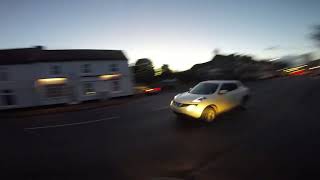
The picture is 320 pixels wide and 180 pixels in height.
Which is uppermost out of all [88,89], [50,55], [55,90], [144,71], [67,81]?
[50,55]

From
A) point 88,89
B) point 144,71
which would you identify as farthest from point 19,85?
point 144,71

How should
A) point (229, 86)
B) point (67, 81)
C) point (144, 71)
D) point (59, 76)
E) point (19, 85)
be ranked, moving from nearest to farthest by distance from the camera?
point (229, 86) → point (19, 85) → point (59, 76) → point (67, 81) → point (144, 71)

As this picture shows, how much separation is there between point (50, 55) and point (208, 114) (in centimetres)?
2717

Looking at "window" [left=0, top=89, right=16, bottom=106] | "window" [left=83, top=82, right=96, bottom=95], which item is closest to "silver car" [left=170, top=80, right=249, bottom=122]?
"window" [left=83, top=82, right=96, bottom=95]

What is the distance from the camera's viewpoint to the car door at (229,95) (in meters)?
11.1

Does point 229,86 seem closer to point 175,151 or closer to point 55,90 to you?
point 175,151

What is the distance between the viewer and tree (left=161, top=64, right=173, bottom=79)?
224 feet

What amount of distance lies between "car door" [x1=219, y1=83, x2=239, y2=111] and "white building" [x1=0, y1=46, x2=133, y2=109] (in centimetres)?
2319

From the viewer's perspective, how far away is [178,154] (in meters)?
6.48

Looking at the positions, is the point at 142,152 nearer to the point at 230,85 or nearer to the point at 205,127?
the point at 205,127

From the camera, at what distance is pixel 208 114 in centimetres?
1035

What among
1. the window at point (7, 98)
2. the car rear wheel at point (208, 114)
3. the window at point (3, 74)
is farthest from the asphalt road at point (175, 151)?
the window at point (3, 74)

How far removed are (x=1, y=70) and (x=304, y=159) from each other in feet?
105

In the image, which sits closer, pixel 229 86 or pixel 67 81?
pixel 229 86
